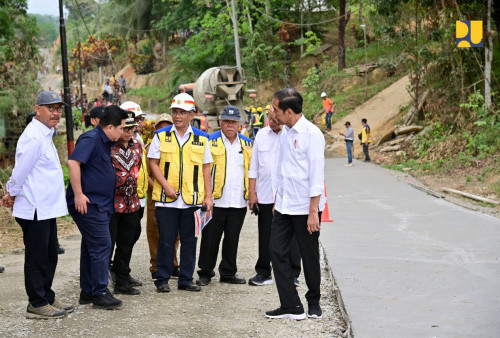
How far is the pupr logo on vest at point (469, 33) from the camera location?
2091cm

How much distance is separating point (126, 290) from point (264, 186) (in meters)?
1.80

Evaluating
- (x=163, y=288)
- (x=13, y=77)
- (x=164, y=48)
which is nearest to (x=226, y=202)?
(x=163, y=288)

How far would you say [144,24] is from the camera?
59656mm

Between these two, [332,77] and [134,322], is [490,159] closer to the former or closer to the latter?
[134,322]

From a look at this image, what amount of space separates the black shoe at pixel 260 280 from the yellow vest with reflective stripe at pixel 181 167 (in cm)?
108

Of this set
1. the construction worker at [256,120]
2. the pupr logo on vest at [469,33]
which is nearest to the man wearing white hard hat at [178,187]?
the pupr logo on vest at [469,33]

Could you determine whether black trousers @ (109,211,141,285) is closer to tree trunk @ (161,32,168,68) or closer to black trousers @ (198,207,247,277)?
black trousers @ (198,207,247,277)

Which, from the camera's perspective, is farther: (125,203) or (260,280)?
(260,280)

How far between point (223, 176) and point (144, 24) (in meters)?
53.8

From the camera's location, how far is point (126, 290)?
729 centimetres

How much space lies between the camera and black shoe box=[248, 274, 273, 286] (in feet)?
25.6

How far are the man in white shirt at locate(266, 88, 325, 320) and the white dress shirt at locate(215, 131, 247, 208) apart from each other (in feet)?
5.11

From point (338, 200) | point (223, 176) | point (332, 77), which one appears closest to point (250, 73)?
point (332, 77)

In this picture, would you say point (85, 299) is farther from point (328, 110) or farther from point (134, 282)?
point (328, 110)
